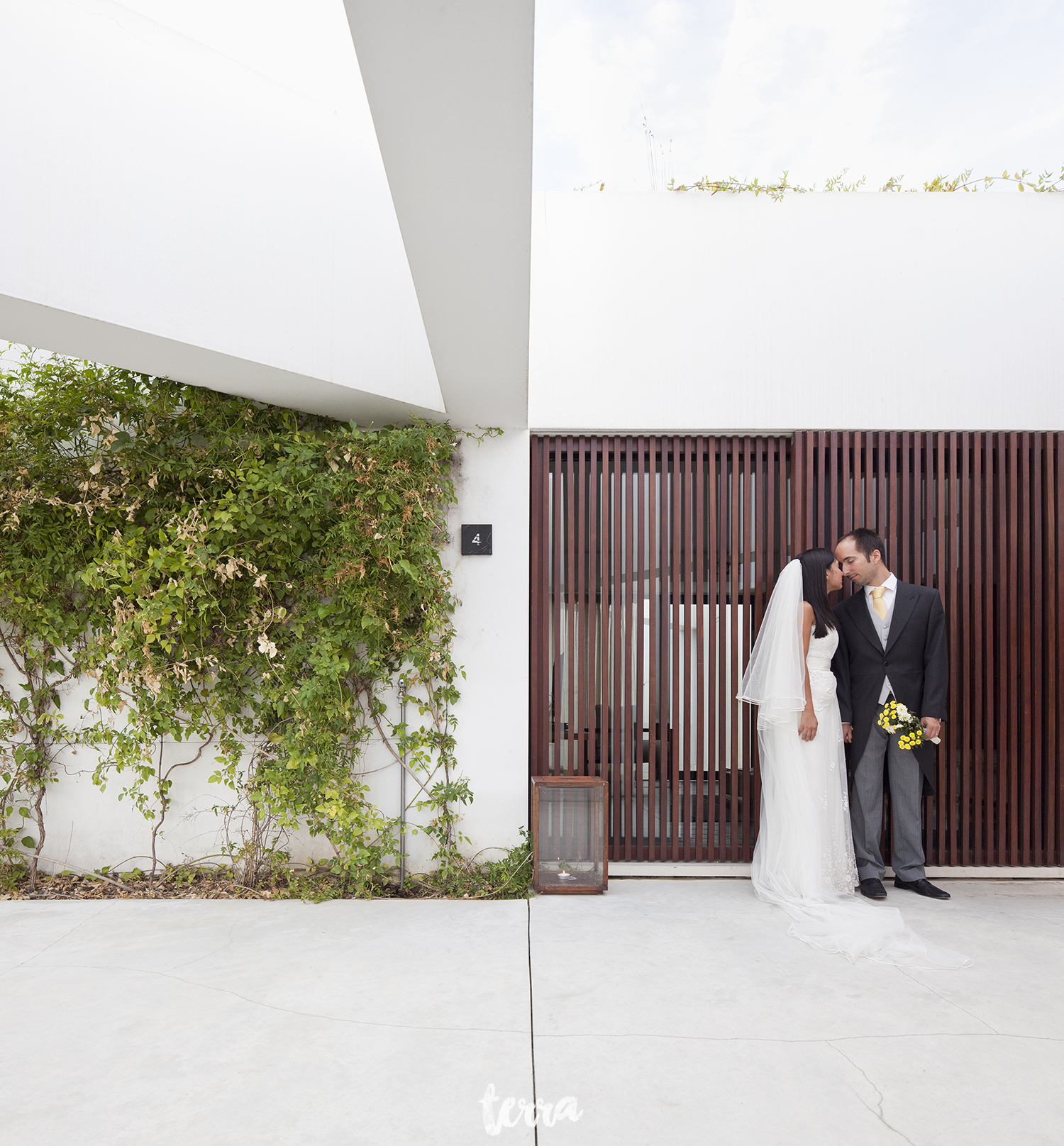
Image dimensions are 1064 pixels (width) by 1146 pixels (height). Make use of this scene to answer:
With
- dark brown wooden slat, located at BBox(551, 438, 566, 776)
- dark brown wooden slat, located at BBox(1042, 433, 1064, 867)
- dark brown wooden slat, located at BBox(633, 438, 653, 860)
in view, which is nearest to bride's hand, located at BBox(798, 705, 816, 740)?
dark brown wooden slat, located at BBox(633, 438, 653, 860)

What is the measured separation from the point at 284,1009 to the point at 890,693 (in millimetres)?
3144

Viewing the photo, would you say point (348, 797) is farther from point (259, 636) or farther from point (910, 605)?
point (910, 605)

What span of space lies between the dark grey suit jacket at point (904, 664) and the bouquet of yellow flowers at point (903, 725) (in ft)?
0.27

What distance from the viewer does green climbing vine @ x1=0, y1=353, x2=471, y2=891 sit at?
12.2ft

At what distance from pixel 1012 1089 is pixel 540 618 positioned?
2.71 m

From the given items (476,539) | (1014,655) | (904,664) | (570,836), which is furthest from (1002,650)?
(476,539)

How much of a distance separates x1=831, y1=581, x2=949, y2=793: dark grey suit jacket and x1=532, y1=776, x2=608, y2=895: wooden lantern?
4.61 feet

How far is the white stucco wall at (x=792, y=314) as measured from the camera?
162 inches

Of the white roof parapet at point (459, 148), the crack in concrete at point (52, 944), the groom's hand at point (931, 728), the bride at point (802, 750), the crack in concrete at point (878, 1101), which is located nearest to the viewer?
the white roof parapet at point (459, 148)

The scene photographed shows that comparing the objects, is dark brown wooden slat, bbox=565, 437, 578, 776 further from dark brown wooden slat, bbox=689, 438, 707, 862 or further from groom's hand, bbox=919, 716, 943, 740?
groom's hand, bbox=919, 716, 943, 740

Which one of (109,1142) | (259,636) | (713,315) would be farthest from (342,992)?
(713,315)

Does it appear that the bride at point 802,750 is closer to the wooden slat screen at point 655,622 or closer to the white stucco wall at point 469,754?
the wooden slat screen at point 655,622

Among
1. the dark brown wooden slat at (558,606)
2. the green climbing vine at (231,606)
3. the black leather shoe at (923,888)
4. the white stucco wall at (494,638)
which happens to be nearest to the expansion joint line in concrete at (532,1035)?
the white stucco wall at (494,638)

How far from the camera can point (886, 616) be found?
3912mm
